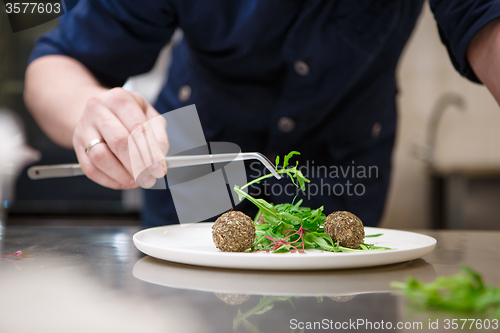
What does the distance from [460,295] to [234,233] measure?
0.28m

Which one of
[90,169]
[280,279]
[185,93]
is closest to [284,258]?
[280,279]

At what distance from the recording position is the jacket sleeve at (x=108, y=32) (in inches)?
37.0

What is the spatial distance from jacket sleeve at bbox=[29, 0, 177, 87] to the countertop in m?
0.53

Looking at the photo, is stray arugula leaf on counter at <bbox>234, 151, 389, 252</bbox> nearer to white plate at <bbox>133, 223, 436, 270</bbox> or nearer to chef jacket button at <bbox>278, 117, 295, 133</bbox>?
white plate at <bbox>133, 223, 436, 270</bbox>

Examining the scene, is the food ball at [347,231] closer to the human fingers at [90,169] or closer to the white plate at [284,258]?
the white plate at [284,258]

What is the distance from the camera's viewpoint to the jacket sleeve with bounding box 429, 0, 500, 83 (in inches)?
27.2

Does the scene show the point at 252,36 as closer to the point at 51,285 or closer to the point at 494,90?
the point at 494,90

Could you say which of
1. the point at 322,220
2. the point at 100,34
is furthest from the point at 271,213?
the point at 100,34

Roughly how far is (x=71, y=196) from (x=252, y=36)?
5.21 feet

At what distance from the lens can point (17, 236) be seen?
2.48ft

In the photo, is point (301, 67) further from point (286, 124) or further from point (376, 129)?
point (376, 129)

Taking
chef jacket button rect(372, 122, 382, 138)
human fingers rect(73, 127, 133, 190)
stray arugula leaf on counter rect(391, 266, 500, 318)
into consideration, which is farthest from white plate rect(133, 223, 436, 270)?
chef jacket button rect(372, 122, 382, 138)

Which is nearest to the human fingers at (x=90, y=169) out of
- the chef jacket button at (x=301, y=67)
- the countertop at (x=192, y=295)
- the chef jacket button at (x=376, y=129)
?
the countertop at (x=192, y=295)

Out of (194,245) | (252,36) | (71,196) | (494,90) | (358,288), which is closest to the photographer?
(358,288)
